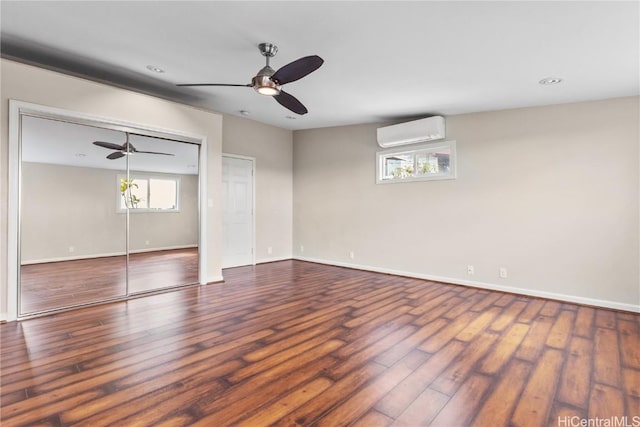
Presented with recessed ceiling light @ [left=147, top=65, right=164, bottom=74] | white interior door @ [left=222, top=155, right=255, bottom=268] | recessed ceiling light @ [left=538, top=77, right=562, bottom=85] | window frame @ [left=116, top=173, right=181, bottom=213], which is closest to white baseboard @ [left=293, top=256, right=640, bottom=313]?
white interior door @ [left=222, top=155, right=255, bottom=268]

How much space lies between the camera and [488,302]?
4113 millimetres

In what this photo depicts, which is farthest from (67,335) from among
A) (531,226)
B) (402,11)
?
(531,226)

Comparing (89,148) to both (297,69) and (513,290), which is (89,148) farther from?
(513,290)

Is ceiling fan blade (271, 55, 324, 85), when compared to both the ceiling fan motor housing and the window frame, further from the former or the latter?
the window frame

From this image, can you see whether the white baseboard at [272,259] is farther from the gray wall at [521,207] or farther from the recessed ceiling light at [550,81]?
the recessed ceiling light at [550,81]

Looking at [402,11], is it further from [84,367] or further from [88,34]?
[84,367]

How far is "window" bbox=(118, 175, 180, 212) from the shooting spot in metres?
4.13

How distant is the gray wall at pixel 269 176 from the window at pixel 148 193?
1.56 meters

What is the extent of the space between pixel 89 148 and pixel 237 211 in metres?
2.69

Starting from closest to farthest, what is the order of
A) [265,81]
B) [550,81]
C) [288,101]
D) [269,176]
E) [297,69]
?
[297,69]
[265,81]
[288,101]
[550,81]
[269,176]

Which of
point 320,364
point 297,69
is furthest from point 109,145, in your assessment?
point 320,364

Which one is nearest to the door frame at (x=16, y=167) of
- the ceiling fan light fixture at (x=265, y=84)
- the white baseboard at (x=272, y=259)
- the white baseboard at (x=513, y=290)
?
the ceiling fan light fixture at (x=265, y=84)

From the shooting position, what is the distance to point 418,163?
5.51 meters

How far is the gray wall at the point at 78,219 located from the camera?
3.41 meters
